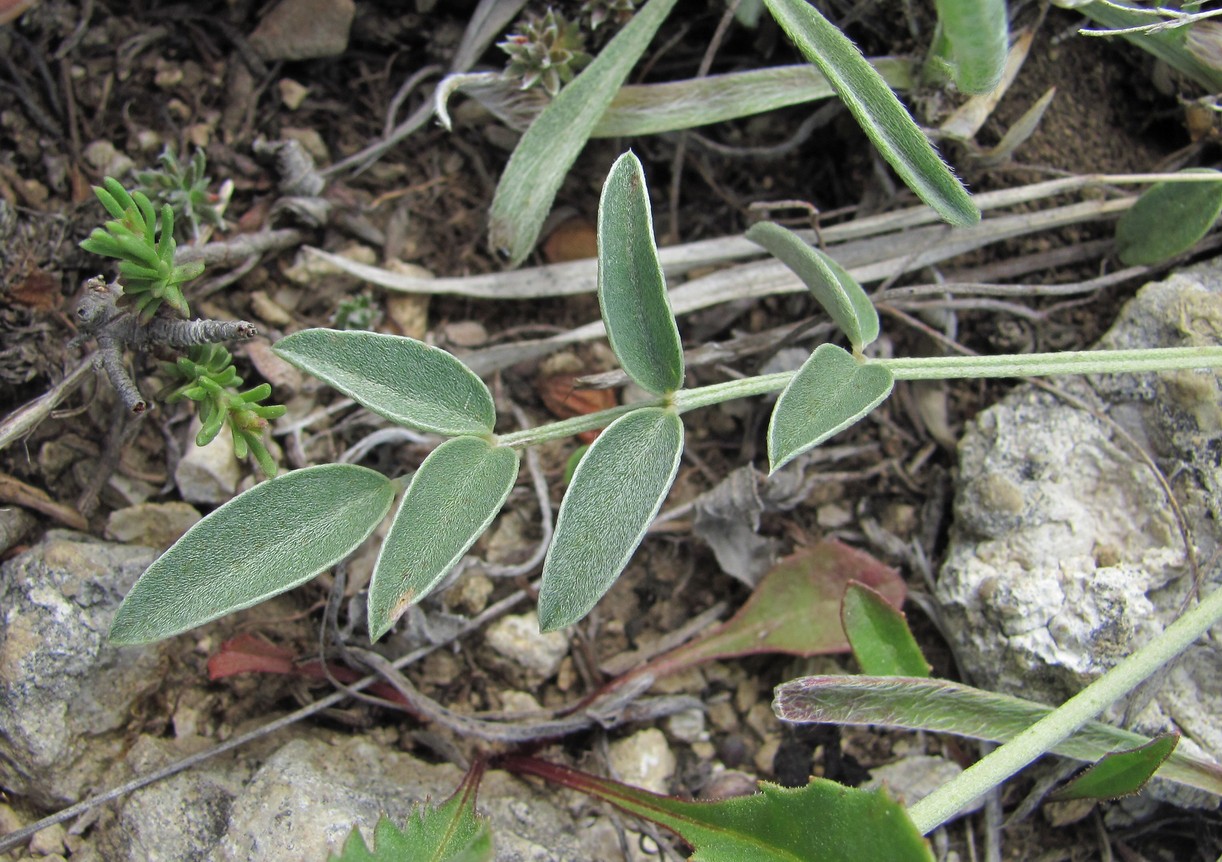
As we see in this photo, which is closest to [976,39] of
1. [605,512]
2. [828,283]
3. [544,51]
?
[828,283]

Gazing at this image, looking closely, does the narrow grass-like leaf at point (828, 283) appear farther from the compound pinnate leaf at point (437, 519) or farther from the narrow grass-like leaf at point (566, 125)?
the compound pinnate leaf at point (437, 519)

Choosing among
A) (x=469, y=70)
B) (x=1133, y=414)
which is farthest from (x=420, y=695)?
(x=1133, y=414)

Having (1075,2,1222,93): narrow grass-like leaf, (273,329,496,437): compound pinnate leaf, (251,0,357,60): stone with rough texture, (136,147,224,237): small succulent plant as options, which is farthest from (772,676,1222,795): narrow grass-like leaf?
(251,0,357,60): stone with rough texture

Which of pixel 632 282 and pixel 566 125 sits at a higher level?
pixel 566 125

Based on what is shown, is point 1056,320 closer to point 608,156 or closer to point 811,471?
point 811,471

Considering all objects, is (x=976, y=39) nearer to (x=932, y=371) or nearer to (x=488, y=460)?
(x=932, y=371)

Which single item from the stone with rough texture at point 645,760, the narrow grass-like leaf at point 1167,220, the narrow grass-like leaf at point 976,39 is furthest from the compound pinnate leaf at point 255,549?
the narrow grass-like leaf at point 1167,220
